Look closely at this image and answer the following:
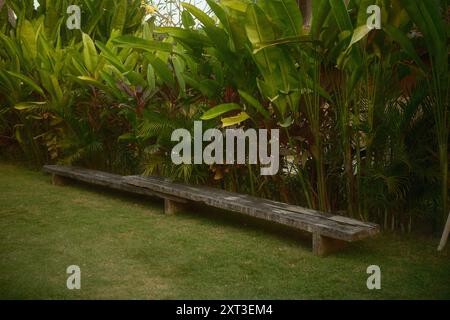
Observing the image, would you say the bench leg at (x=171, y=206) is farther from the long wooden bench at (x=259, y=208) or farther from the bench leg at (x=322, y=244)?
the bench leg at (x=322, y=244)

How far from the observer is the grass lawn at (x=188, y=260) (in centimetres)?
213

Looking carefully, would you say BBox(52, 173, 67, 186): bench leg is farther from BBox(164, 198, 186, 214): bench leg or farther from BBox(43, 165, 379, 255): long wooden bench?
BBox(164, 198, 186, 214): bench leg

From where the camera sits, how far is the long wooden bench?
247cm

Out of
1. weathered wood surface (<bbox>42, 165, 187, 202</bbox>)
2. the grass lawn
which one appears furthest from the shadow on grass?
weathered wood surface (<bbox>42, 165, 187, 202</bbox>)

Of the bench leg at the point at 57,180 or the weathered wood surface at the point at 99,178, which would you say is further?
the bench leg at the point at 57,180

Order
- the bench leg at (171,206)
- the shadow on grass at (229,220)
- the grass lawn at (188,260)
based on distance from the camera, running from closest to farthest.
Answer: the grass lawn at (188,260)
the shadow on grass at (229,220)
the bench leg at (171,206)

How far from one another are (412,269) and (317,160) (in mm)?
823

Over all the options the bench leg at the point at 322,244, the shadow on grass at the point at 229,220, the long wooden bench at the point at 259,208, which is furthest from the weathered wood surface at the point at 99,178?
the bench leg at the point at 322,244

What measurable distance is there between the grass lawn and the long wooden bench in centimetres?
10

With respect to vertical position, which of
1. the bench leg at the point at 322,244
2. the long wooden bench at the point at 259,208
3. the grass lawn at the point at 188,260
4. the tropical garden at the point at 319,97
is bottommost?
the grass lawn at the point at 188,260

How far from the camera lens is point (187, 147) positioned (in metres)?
3.46

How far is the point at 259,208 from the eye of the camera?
2830 mm
